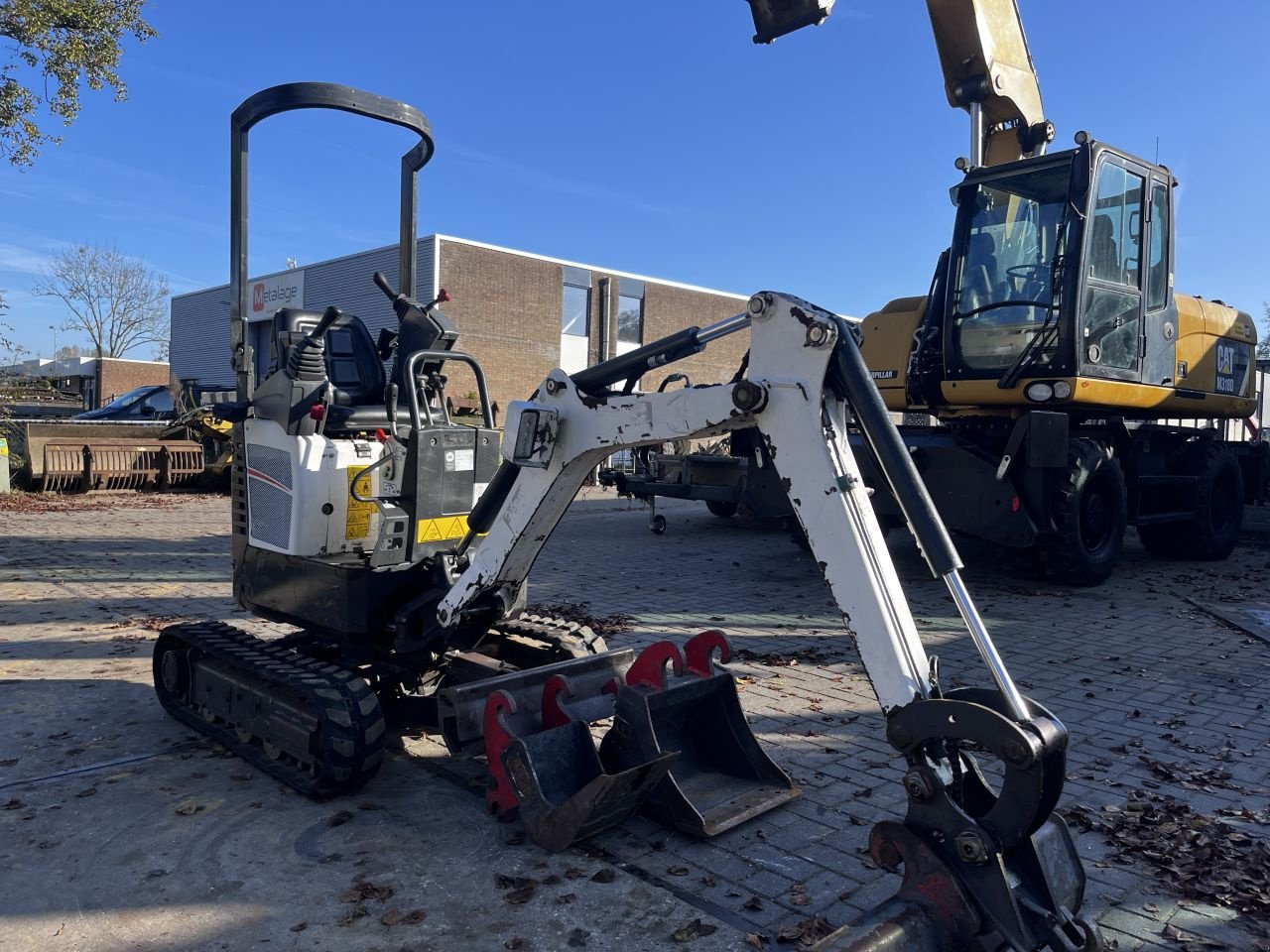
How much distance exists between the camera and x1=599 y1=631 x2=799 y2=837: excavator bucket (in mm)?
3828

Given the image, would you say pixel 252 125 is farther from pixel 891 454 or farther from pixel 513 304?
pixel 513 304

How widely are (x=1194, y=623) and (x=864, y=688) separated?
395cm

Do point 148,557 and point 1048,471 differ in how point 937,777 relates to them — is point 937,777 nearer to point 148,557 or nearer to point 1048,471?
point 1048,471

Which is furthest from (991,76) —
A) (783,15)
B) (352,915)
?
(352,915)

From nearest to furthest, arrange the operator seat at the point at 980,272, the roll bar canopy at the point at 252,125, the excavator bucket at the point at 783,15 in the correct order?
the roll bar canopy at the point at 252,125 → the excavator bucket at the point at 783,15 → the operator seat at the point at 980,272

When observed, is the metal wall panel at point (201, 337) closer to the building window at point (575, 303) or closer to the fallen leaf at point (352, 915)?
the building window at point (575, 303)

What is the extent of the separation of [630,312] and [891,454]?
31707 mm

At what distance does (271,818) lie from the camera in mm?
4039

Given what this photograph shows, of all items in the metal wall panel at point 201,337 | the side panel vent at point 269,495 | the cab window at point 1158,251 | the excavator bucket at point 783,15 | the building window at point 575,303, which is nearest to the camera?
the side panel vent at point 269,495

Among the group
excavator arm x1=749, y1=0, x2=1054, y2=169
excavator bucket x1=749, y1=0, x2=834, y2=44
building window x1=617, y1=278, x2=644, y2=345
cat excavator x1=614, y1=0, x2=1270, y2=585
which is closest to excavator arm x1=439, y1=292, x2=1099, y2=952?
excavator bucket x1=749, y1=0, x2=834, y2=44

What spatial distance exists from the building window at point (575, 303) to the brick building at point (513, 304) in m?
0.03

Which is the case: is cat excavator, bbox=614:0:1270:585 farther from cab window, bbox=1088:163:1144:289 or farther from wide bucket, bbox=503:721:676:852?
wide bucket, bbox=503:721:676:852

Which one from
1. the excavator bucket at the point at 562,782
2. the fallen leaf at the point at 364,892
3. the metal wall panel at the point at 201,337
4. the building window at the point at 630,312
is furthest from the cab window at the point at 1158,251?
the metal wall panel at the point at 201,337

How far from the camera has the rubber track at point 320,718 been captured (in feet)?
13.3
